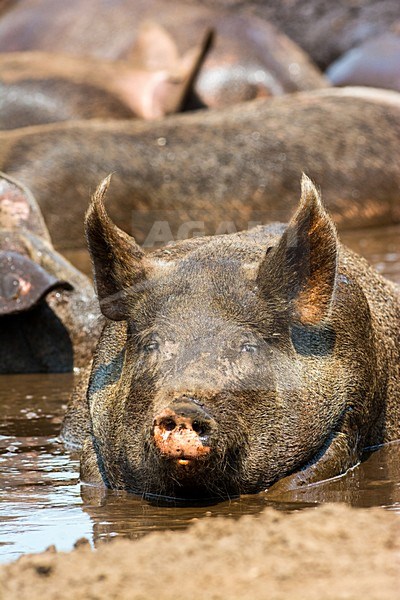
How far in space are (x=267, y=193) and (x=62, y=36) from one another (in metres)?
6.09

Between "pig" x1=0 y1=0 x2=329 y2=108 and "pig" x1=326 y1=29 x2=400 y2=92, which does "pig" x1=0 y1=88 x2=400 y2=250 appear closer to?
"pig" x1=0 y1=0 x2=329 y2=108

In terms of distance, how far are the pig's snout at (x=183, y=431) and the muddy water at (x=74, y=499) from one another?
307 mm

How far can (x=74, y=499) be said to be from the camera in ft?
21.0

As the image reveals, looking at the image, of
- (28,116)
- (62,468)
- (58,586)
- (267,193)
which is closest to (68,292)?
(62,468)

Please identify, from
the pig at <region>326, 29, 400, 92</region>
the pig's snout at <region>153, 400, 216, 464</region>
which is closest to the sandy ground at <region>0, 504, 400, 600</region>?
the pig's snout at <region>153, 400, 216, 464</region>

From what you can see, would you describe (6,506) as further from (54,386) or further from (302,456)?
(54,386)

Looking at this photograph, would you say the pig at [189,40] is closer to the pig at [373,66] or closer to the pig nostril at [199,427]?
the pig at [373,66]

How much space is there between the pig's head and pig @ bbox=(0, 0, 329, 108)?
12159 millimetres

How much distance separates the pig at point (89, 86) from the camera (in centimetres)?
1784

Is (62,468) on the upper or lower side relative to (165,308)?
lower

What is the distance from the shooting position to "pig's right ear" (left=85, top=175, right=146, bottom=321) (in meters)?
6.57

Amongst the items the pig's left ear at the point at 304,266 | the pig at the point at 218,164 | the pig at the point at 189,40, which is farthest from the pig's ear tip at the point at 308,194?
the pig at the point at 189,40

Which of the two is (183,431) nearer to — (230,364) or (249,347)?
(230,364)

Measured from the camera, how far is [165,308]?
21.1ft
